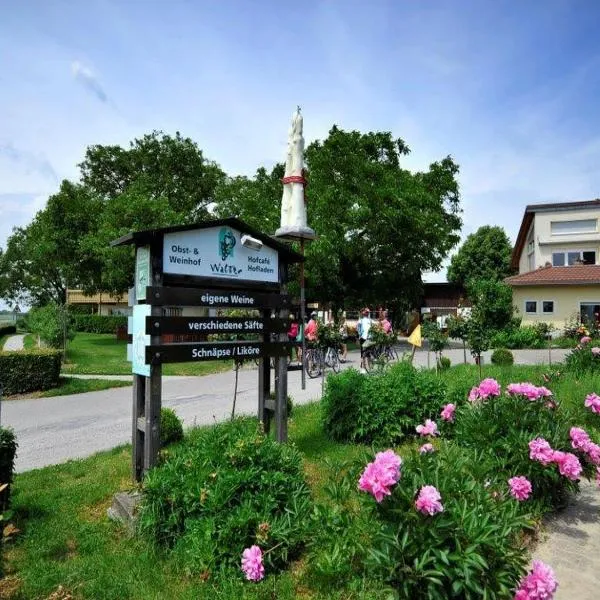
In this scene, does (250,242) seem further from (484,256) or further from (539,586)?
(484,256)

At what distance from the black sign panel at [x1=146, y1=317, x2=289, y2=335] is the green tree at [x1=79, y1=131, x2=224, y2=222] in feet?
100.0

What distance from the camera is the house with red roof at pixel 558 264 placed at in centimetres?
2980

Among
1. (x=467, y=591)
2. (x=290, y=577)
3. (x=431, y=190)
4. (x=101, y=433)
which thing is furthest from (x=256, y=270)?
(x=431, y=190)

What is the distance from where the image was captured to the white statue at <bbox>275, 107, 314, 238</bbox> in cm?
658

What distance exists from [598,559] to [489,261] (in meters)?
51.4

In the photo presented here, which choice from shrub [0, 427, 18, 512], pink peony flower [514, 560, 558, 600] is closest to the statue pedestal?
shrub [0, 427, 18, 512]

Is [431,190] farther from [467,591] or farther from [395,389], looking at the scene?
[467,591]

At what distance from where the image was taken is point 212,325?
4.83 metres

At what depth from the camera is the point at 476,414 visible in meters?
4.48

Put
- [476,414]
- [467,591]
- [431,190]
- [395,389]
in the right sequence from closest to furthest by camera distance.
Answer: [467,591] < [476,414] < [395,389] < [431,190]

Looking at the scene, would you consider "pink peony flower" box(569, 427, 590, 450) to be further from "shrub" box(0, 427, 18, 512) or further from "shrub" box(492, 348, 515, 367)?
"shrub" box(492, 348, 515, 367)

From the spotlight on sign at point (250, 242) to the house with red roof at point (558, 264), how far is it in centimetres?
2781

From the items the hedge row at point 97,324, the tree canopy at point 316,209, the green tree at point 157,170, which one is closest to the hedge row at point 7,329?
the hedge row at point 97,324

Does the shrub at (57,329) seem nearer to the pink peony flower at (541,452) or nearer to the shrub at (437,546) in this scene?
the shrub at (437,546)
